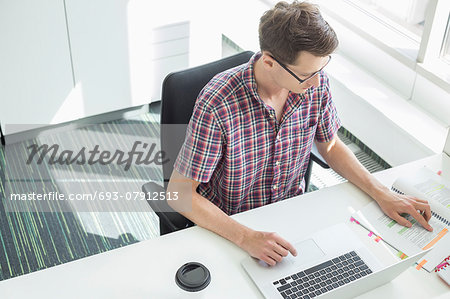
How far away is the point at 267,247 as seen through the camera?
1.47 metres

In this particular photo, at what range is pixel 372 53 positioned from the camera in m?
2.69

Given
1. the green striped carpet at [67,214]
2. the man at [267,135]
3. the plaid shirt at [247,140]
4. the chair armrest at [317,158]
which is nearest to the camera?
the man at [267,135]

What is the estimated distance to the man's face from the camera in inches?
59.5

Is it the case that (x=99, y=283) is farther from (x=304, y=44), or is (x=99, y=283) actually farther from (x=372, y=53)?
(x=372, y=53)

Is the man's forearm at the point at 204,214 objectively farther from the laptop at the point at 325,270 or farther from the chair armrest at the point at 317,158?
the chair armrest at the point at 317,158

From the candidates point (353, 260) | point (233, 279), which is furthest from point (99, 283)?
point (353, 260)

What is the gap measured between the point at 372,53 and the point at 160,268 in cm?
172

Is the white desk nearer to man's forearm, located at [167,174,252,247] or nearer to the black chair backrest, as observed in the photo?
man's forearm, located at [167,174,252,247]

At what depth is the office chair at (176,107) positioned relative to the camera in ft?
5.59

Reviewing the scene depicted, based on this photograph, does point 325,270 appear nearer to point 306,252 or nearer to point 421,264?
point 306,252

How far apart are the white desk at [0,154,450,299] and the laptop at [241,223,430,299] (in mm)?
38

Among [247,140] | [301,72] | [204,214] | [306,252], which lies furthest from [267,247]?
[301,72]

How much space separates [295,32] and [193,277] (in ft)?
2.31

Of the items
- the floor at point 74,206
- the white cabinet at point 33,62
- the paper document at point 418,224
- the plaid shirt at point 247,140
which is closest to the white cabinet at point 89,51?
the white cabinet at point 33,62
